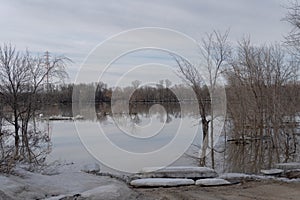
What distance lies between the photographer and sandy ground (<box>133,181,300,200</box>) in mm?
6254

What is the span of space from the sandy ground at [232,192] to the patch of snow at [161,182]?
10.0 inches

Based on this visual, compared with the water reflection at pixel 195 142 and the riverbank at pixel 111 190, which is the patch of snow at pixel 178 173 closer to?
the riverbank at pixel 111 190

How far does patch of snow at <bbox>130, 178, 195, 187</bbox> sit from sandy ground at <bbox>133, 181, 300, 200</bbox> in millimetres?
255

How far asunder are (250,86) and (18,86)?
12.7m

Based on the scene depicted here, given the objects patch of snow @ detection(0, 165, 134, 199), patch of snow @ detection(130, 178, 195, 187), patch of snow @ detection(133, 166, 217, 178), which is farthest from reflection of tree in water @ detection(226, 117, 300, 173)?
patch of snow @ detection(0, 165, 134, 199)

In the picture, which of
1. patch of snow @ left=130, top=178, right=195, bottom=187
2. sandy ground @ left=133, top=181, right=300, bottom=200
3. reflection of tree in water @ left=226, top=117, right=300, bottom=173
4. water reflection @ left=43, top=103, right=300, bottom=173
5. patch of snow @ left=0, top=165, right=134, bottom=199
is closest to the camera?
patch of snow @ left=0, top=165, right=134, bottom=199

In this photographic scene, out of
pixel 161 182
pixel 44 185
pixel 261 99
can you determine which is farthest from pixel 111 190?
pixel 261 99

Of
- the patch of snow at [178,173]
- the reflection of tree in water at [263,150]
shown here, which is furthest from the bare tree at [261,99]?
the patch of snow at [178,173]

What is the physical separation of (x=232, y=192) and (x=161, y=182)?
1462 millimetres

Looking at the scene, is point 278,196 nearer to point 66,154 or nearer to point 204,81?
point 204,81

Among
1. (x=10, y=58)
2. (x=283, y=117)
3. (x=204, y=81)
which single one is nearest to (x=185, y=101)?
(x=204, y=81)

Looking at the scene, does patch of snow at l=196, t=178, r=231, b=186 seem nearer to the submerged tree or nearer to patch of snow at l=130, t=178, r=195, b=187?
patch of snow at l=130, t=178, r=195, b=187

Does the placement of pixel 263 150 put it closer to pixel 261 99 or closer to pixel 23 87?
pixel 261 99

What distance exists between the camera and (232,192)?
671 cm
